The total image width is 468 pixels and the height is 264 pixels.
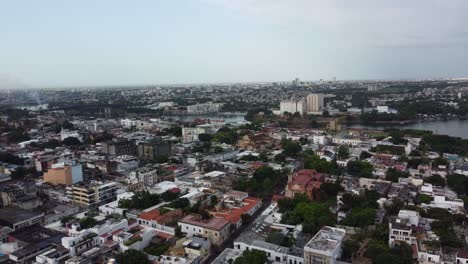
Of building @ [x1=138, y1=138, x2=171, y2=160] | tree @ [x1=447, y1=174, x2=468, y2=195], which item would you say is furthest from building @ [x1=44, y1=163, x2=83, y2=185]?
tree @ [x1=447, y1=174, x2=468, y2=195]

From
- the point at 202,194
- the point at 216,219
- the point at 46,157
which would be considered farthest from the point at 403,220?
the point at 46,157

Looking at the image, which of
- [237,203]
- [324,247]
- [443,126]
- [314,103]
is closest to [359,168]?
[237,203]

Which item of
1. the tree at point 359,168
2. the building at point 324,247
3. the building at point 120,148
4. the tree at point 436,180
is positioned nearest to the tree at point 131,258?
the building at point 324,247

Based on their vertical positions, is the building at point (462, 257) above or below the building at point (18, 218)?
above

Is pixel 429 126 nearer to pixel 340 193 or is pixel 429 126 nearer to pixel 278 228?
pixel 340 193

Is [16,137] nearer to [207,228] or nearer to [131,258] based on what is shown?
[207,228]

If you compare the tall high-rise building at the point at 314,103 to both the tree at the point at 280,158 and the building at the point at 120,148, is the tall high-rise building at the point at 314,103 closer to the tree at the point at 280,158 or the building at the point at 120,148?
the tree at the point at 280,158

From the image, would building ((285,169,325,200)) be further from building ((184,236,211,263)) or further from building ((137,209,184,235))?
building ((184,236,211,263))
